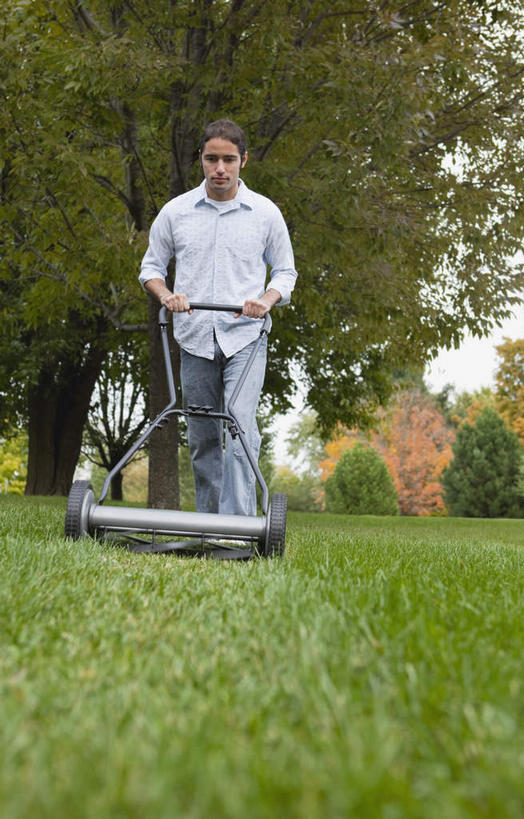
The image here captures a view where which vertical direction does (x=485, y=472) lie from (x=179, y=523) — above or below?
above

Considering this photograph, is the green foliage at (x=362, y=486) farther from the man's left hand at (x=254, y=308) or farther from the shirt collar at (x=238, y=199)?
the man's left hand at (x=254, y=308)

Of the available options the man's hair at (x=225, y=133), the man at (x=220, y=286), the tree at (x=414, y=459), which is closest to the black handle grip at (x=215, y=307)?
the man at (x=220, y=286)

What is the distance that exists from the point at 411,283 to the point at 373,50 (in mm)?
3903

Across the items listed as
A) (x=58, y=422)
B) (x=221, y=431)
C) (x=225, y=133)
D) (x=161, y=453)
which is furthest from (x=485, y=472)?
(x=225, y=133)

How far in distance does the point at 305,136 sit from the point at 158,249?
528 centimetres

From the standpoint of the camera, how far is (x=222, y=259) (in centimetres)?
485

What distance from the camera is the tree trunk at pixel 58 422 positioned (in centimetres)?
1719

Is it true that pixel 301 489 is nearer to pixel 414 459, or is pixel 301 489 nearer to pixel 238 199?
pixel 414 459

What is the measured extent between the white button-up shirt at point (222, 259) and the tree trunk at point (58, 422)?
12.4 metres

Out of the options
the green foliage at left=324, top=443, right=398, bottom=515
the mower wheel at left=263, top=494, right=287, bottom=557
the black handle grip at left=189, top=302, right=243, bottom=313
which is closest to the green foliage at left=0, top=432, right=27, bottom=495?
the green foliage at left=324, top=443, right=398, bottom=515

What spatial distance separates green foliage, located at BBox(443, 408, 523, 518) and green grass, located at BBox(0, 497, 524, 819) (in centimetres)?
3012

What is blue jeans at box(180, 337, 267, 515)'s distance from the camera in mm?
4668

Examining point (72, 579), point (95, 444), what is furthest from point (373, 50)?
point (95, 444)

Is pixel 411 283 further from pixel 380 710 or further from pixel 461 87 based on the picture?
pixel 380 710
